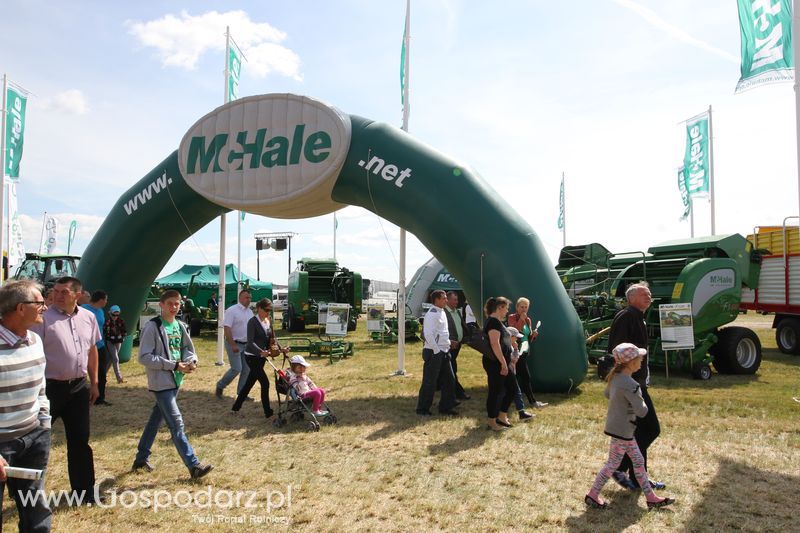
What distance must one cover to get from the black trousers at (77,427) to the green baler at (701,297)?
306 inches

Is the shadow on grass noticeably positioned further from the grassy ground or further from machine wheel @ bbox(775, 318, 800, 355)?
machine wheel @ bbox(775, 318, 800, 355)

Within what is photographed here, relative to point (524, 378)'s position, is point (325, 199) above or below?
above

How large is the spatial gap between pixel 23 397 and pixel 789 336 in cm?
1532

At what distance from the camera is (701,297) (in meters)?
9.66

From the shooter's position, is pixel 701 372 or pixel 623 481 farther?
pixel 701 372

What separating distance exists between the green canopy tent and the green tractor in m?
1.92

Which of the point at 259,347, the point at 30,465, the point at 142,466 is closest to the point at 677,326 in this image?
the point at 259,347

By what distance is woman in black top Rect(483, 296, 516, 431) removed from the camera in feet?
19.9

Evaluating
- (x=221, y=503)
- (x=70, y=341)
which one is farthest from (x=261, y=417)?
(x=70, y=341)

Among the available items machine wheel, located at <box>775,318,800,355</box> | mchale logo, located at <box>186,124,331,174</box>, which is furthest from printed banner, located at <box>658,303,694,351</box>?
mchale logo, located at <box>186,124,331,174</box>

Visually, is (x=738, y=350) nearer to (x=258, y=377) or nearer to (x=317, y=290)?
(x=258, y=377)

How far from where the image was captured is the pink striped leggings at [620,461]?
4105mm

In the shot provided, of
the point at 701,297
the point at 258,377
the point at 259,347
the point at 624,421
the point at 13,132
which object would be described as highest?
the point at 13,132

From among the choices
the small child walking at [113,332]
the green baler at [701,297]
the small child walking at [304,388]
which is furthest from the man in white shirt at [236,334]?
the green baler at [701,297]
